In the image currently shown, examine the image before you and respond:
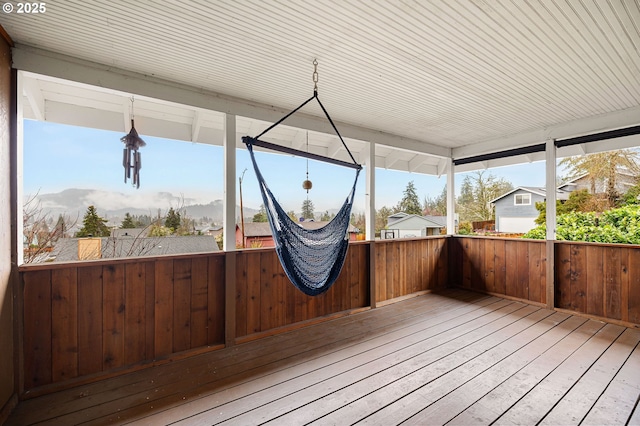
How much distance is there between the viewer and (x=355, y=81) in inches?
91.3

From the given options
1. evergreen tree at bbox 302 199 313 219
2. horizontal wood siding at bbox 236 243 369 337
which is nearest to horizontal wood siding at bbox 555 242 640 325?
horizontal wood siding at bbox 236 243 369 337

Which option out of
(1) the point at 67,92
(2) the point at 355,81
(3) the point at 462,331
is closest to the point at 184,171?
(1) the point at 67,92

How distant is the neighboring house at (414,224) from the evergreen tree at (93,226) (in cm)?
374

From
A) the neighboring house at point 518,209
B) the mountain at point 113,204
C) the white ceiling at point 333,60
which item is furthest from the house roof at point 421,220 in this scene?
the mountain at point 113,204

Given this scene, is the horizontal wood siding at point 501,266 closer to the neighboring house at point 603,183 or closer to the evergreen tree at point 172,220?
the neighboring house at point 603,183

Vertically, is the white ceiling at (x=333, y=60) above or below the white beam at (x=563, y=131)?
above

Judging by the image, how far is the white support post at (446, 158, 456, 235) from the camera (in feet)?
14.6

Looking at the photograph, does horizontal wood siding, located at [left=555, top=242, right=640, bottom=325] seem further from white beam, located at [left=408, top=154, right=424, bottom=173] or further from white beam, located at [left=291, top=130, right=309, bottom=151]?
white beam, located at [left=291, top=130, right=309, bottom=151]

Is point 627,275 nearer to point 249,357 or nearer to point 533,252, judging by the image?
point 533,252

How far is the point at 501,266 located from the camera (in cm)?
390

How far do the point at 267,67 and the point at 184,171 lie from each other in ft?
4.53

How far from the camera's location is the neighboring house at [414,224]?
4.76 m

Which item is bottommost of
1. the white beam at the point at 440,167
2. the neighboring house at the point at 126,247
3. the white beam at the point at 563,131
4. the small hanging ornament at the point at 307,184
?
the neighboring house at the point at 126,247

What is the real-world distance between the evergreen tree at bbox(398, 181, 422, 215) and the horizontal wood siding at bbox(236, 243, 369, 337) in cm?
238
